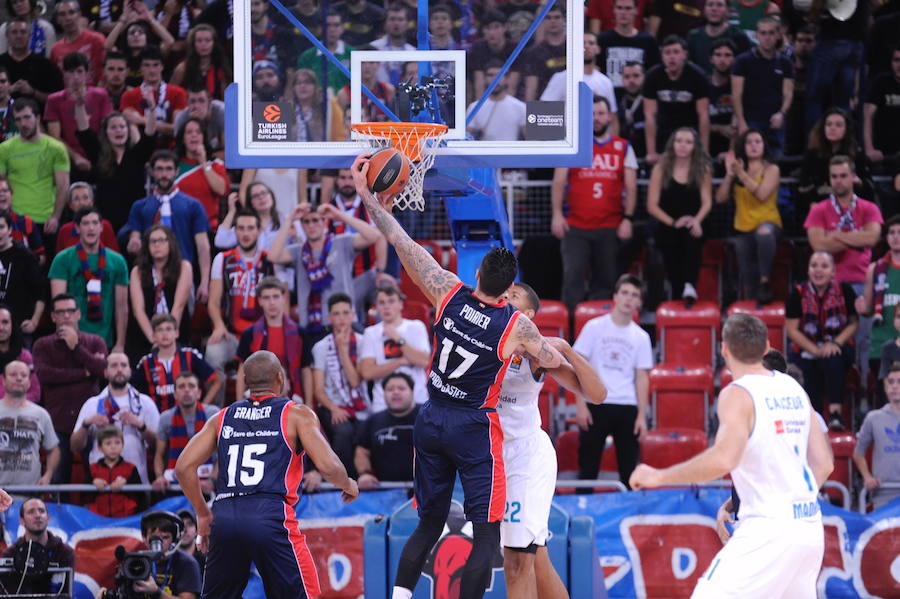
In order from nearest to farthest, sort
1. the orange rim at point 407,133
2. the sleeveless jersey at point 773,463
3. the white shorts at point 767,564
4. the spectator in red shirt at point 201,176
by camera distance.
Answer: the white shorts at point 767,564 → the sleeveless jersey at point 773,463 → the orange rim at point 407,133 → the spectator in red shirt at point 201,176

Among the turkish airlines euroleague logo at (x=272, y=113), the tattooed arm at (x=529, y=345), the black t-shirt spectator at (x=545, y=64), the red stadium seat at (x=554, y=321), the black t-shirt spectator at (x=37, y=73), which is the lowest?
the red stadium seat at (x=554, y=321)

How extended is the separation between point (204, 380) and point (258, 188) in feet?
6.72

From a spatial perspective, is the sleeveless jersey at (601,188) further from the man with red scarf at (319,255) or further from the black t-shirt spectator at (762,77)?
the man with red scarf at (319,255)

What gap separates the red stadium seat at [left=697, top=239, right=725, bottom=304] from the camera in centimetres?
1513

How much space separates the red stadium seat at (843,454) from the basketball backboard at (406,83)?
5097mm

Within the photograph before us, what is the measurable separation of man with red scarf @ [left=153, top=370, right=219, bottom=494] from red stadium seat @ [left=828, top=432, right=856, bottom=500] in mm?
5753

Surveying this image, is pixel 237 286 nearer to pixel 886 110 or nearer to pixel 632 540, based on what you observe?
pixel 632 540

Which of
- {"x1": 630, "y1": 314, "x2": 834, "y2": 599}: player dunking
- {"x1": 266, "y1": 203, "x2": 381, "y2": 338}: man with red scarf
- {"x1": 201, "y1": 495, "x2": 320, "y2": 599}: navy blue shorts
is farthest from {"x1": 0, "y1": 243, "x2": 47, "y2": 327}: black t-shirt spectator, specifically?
{"x1": 630, "y1": 314, "x2": 834, "y2": 599}: player dunking

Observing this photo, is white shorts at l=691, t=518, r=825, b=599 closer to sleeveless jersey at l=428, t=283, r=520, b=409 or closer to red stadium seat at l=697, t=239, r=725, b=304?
sleeveless jersey at l=428, t=283, r=520, b=409

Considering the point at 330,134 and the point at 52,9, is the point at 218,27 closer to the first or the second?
the point at 52,9

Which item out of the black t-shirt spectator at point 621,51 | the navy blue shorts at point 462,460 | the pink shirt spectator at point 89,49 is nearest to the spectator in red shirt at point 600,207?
the black t-shirt spectator at point 621,51

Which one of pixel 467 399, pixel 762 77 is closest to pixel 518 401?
pixel 467 399

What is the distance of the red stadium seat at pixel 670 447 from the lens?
12.8 metres

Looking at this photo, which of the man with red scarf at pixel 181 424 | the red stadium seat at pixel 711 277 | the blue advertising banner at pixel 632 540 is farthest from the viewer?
the red stadium seat at pixel 711 277
